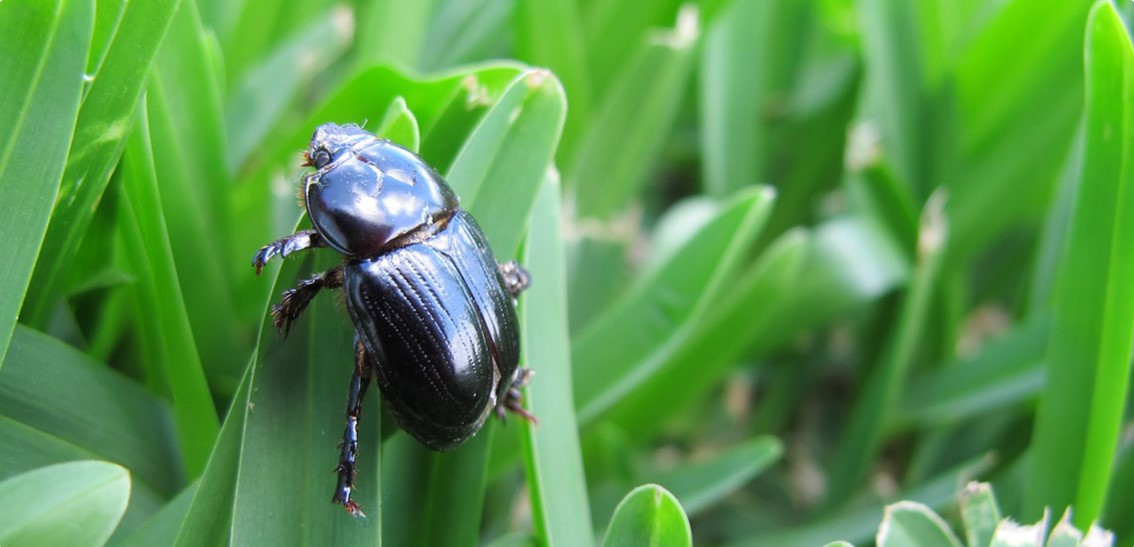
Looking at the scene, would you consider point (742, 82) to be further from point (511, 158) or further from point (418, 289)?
point (418, 289)

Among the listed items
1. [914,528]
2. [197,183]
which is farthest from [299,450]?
[914,528]

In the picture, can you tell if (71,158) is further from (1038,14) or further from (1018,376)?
(1038,14)

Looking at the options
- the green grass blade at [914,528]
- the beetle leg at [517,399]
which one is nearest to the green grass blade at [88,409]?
the beetle leg at [517,399]

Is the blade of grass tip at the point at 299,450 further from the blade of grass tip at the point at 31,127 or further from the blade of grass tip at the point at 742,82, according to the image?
the blade of grass tip at the point at 742,82

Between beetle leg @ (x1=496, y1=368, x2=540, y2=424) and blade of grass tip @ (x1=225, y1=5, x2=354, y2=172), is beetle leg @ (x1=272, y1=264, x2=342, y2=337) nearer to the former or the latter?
beetle leg @ (x1=496, y1=368, x2=540, y2=424)

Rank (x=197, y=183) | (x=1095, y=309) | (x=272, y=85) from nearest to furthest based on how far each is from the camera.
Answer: (x=1095, y=309)
(x=197, y=183)
(x=272, y=85)

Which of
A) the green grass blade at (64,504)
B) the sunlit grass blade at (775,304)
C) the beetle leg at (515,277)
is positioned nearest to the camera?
the green grass blade at (64,504)
